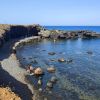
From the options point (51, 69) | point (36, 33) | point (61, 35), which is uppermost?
point (51, 69)

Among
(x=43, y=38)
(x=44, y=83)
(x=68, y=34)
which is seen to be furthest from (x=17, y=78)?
(x=68, y=34)

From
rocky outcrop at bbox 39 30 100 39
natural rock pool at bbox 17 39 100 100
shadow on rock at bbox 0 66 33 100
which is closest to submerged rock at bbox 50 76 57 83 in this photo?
natural rock pool at bbox 17 39 100 100

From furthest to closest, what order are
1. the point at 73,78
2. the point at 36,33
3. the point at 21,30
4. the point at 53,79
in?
the point at 36,33 → the point at 21,30 → the point at 73,78 → the point at 53,79

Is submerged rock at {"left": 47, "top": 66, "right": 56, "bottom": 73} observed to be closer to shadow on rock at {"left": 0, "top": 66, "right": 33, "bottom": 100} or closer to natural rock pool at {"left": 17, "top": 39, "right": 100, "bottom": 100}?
natural rock pool at {"left": 17, "top": 39, "right": 100, "bottom": 100}

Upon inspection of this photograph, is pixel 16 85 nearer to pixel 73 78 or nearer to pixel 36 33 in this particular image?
pixel 73 78

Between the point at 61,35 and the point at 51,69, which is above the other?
the point at 51,69

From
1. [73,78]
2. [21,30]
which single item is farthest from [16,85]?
[21,30]

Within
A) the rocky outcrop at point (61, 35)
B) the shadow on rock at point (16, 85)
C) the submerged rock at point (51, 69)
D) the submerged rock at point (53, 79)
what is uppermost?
the shadow on rock at point (16, 85)

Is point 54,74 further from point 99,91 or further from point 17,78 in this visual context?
point 99,91

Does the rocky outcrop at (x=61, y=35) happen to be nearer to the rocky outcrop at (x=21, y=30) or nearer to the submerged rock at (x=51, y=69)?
the rocky outcrop at (x=21, y=30)

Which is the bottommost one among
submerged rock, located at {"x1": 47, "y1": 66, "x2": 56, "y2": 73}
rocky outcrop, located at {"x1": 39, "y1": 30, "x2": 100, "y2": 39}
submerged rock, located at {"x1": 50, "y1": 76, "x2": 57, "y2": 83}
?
rocky outcrop, located at {"x1": 39, "y1": 30, "x2": 100, "y2": 39}

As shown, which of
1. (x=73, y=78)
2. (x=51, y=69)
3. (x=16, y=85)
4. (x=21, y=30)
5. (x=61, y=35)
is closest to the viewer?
(x=16, y=85)

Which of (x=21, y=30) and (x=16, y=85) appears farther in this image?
(x=21, y=30)

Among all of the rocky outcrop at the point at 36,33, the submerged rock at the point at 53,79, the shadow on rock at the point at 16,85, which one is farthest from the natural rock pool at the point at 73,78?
the rocky outcrop at the point at 36,33
